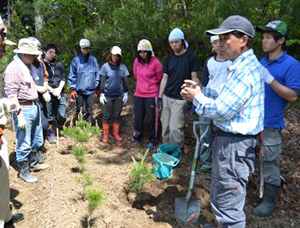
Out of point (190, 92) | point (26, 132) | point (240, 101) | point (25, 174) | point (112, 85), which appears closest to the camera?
point (240, 101)

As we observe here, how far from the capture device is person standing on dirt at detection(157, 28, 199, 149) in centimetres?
423

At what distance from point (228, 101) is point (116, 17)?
461cm

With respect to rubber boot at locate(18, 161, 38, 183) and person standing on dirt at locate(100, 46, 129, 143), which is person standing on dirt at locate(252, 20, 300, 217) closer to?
person standing on dirt at locate(100, 46, 129, 143)

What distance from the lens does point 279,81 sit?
293 cm

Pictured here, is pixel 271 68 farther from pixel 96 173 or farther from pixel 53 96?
pixel 53 96

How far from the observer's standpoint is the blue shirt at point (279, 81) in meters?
2.84

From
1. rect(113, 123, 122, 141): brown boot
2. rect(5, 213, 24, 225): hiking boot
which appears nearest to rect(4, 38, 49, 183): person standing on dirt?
rect(5, 213, 24, 225): hiking boot

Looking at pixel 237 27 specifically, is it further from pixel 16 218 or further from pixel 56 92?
pixel 56 92

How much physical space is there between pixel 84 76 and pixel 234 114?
13.0 feet

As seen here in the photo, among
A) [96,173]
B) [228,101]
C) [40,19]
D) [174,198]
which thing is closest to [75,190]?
[96,173]

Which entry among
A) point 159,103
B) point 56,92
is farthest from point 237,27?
point 56,92

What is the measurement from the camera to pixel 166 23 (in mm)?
6246

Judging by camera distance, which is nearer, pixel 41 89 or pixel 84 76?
pixel 41 89

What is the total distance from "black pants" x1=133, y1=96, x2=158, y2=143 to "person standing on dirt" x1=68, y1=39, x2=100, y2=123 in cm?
106
